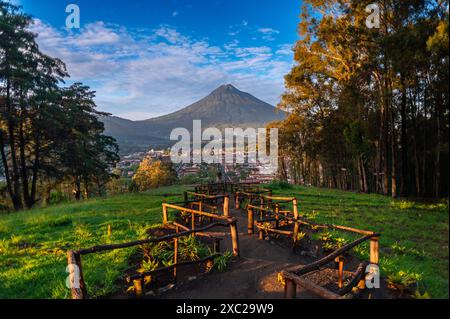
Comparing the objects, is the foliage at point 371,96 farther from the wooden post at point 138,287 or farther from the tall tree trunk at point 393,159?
the wooden post at point 138,287

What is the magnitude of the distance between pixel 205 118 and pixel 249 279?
11924 cm

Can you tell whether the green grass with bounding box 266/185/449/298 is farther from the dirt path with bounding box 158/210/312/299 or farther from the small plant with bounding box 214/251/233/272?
the small plant with bounding box 214/251/233/272

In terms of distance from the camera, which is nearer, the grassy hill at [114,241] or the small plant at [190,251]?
the grassy hill at [114,241]

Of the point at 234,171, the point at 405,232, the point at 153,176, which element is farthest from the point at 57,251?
the point at 153,176

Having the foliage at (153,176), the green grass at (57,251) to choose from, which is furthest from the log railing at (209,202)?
the foliage at (153,176)

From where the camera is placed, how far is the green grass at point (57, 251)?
4484 mm

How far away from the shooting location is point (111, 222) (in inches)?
362

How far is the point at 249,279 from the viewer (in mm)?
4723

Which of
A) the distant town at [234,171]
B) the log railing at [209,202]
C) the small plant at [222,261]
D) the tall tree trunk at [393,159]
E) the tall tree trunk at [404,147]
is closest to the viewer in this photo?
the small plant at [222,261]
